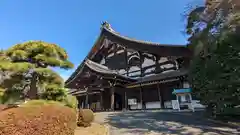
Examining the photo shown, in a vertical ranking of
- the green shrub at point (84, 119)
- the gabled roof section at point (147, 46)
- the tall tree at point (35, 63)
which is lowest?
the green shrub at point (84, 119)

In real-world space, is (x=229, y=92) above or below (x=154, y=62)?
below

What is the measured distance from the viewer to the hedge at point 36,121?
4.10 metres

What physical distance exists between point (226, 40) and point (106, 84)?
10.7m

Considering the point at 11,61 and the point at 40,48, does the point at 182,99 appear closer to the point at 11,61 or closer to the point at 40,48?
the point at 40,48

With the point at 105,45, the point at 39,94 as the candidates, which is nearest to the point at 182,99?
the point at 39,94

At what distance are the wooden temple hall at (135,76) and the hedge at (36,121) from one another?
30.6ft

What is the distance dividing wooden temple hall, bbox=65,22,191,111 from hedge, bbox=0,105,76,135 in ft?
30.6

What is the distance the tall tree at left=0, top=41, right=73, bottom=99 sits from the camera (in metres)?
6.82

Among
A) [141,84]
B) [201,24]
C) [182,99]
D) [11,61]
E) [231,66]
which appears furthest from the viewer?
[141,84]

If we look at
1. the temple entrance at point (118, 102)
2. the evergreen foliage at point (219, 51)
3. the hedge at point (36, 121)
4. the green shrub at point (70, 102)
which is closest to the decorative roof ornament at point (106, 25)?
the temple entrance at point (118, 102)

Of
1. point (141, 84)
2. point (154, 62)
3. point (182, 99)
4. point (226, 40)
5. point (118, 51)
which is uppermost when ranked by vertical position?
point (118, 51)

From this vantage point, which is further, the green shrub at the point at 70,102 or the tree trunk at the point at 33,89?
the green shrub at the point at 70,102

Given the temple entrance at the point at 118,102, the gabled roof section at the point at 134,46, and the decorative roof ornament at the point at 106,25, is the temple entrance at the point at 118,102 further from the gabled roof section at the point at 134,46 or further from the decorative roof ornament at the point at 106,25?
the decorative roof ornament at the point at 106,25

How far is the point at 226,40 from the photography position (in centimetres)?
685
